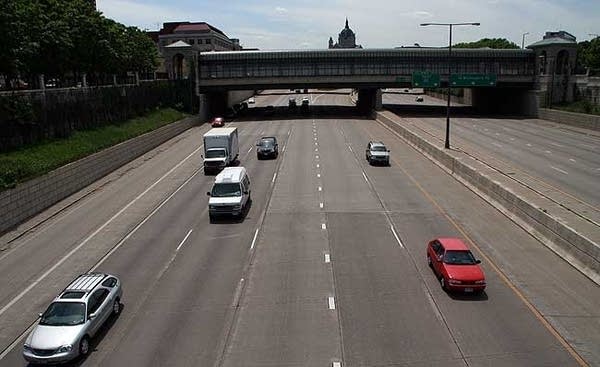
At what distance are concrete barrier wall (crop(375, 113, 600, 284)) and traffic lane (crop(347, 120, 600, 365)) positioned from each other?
18.0 inches

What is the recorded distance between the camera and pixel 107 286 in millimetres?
18453

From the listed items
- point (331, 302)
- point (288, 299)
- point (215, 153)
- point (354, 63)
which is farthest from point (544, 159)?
point (354, 63)

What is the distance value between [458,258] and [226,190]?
1473cm

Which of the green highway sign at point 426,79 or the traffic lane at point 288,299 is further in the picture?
the green highway sign at point 426,79

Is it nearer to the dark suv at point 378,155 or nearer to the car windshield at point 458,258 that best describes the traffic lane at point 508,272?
the car windshield at point 458,258

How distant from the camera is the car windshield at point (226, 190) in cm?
3103

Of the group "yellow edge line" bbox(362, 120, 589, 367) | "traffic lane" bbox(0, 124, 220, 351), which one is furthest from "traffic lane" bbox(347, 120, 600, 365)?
"traffic lane" bbox(0, 124, 220, 351)

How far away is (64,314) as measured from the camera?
16.6 meters

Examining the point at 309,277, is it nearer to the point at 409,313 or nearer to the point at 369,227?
the point at 409,313

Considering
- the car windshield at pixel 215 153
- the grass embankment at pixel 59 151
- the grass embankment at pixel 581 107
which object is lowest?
the car windshield at pixel 215 153

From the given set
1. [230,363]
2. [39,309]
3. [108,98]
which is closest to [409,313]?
[230,363]

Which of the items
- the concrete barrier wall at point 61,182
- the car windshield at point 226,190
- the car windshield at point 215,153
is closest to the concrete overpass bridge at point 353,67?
the concrete barrier wall at point 61,182

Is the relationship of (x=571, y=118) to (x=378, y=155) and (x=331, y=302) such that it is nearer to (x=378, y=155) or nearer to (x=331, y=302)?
(x=378, y=155)

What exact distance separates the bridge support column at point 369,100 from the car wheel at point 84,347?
79433 mm
